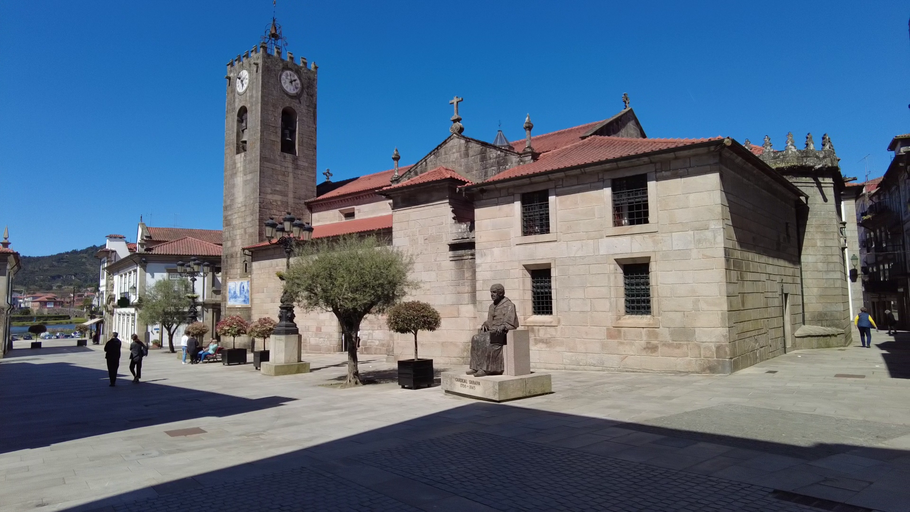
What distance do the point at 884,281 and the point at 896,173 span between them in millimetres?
10160

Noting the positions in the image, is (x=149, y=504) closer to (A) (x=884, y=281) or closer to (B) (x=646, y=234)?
(B) (x=646, y=234)

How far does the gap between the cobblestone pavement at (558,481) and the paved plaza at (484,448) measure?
3 cm

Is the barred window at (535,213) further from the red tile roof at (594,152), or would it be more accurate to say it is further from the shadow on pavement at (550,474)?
the shadow on pavement at (550,474)

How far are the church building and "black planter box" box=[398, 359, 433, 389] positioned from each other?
481cm

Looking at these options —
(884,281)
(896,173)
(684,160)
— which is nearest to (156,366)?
(684,160)

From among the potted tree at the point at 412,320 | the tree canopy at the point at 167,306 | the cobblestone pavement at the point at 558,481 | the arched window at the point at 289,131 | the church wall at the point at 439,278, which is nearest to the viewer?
the cobblestone pavement at the point at 558,481

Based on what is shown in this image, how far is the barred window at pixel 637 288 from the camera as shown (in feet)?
51.5

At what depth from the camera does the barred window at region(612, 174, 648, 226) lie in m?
15.9

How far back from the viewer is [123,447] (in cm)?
832

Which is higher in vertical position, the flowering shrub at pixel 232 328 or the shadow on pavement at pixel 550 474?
the flowering shrub at pixel 232 328

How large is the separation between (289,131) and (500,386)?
31615 mm

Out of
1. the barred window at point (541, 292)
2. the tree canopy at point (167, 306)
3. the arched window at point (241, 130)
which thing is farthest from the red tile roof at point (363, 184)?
the barred window at point (541, 292)

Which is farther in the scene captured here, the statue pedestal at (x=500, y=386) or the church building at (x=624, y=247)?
the church building at (x=624, y=247)

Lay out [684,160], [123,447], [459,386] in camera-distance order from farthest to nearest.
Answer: [684,160] → [459,386] → [123,447]
